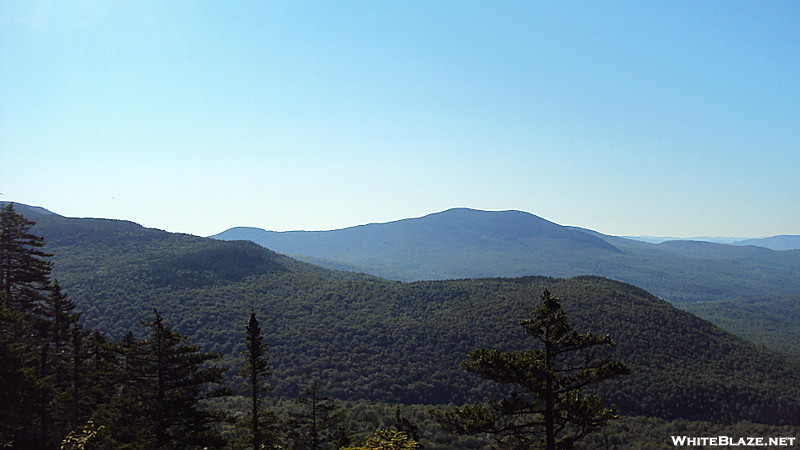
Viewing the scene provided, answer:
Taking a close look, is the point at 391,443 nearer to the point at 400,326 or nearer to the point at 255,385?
the point at 255,385

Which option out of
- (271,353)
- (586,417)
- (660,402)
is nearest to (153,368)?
(586,417)

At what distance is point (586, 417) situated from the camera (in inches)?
467

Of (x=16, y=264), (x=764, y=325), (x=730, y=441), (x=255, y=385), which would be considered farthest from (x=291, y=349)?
(x=764, y=325)

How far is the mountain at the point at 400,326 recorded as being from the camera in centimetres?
6769

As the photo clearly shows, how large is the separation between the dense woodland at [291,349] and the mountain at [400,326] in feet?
1.23

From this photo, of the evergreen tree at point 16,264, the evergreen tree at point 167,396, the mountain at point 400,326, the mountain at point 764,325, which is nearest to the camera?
the evergreen tree at point 167,396

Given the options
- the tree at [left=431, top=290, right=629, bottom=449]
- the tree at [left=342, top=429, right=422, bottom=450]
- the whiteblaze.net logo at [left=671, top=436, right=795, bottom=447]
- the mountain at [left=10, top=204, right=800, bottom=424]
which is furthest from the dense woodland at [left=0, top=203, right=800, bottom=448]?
the tree at [left=431, top=290, right=629, bottom=449]

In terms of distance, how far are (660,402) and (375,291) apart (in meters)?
66.2

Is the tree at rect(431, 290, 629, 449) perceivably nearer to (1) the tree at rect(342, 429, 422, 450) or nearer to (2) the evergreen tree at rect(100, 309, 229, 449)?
(1) the tree at rect(342, 429, 422, 450)

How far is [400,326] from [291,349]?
919 inches

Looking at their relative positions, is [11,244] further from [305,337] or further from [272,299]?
[272,299]

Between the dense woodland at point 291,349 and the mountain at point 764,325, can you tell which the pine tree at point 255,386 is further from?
the mountain at point 764,325

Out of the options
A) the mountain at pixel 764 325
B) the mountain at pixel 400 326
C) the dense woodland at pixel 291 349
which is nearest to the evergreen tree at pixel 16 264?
the dense woodland at pixel 291 349

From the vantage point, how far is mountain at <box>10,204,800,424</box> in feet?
222
